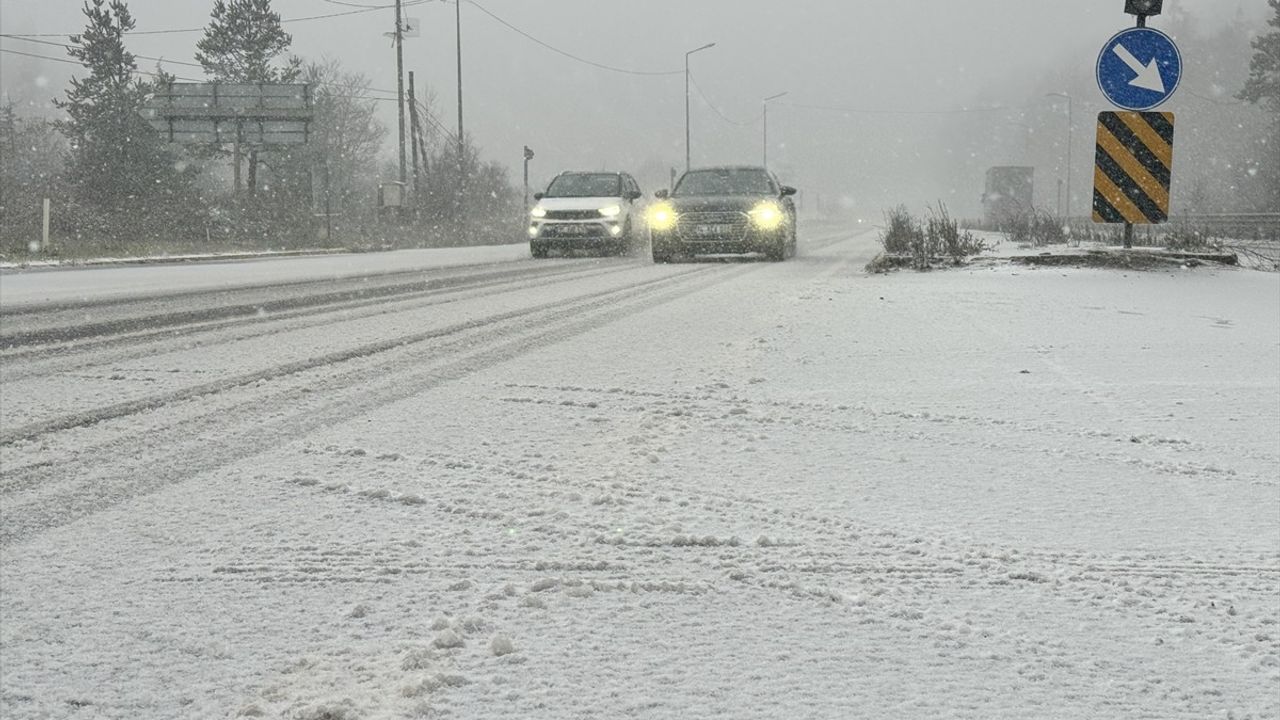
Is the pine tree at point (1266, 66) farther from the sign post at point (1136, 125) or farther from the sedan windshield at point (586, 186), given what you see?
the sign post at point (1136, 125)

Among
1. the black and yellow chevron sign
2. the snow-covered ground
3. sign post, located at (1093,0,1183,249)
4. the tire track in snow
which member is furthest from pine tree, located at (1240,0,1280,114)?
the tire track in snow

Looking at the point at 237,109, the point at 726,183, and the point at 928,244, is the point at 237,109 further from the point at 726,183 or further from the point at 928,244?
the point at 928,244

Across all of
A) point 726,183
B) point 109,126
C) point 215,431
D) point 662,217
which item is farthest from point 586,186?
point 109,126

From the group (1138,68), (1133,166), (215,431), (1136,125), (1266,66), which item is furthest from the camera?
(1266,66)

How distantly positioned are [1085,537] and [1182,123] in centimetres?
9952

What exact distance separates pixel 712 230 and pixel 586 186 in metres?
5.81

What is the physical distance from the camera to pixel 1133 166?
10.2 meters

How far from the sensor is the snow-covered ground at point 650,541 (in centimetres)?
175

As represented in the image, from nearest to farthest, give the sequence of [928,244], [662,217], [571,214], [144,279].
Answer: [928,244]
[144,279]
[662,217]
[571,214]

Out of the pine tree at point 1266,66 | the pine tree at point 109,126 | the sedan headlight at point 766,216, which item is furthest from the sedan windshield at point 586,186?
the pine tree at point 1266,66

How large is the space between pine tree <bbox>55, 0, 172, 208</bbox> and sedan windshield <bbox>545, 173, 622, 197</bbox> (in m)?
32.6

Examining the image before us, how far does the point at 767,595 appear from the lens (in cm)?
216

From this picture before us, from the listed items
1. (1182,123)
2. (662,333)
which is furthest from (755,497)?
(1182,123)

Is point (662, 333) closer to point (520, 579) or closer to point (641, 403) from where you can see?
point (641, 403)
